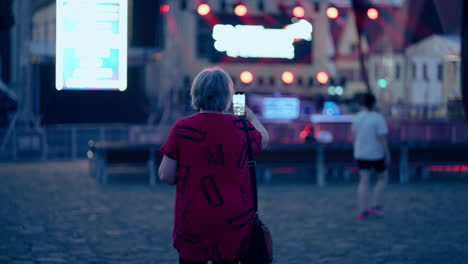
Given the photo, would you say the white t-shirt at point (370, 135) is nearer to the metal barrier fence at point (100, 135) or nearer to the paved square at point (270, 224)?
the paved square at point (270, 224)

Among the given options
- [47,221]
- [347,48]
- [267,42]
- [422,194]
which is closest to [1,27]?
[47,221]

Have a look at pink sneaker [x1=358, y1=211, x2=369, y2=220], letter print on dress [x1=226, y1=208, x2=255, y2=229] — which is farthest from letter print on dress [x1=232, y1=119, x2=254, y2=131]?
pink sneaker [x1=358, y1=211, x2=369, y2=220]

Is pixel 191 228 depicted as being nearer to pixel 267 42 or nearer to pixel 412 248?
pixel 412 248

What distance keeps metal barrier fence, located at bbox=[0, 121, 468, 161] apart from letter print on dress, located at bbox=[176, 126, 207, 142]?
13412 mm

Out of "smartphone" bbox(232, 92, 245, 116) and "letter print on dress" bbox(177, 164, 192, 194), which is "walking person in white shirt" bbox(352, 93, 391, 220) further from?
"letter print on dress" bbox(177, 164, 192, 194)

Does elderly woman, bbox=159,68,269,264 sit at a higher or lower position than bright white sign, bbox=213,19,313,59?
lower

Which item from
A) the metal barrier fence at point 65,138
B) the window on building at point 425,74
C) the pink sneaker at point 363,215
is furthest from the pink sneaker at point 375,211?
the window on building at point 425,74

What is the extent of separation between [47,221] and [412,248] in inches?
167

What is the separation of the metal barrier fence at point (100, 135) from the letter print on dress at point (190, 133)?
44.0ft

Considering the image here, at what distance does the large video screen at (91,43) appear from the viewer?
5.44 meters

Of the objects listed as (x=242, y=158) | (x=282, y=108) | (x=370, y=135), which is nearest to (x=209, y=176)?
(x=242, y=158)

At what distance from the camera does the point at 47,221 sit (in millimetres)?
8312

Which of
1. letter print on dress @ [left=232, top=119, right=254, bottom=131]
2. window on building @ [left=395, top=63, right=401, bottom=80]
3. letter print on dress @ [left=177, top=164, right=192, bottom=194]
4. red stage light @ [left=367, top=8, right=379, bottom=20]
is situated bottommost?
letter print on dress @ [left=177, top=164, right=192, bottom=194]

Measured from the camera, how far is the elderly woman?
327cm
